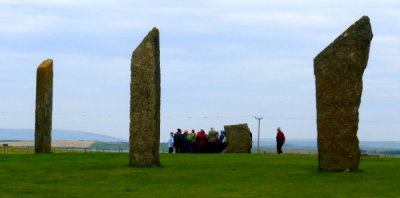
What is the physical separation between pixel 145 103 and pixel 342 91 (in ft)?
19.3

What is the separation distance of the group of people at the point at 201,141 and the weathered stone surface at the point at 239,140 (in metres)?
0.65

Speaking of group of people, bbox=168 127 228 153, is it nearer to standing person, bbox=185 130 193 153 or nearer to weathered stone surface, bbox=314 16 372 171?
standing person, bbox=185 130 193 153

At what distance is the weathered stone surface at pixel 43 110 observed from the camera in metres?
34.7

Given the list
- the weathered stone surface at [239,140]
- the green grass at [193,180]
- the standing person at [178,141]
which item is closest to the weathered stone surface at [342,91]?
the green grass at [193,180]

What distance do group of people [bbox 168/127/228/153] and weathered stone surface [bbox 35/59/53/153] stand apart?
715cm

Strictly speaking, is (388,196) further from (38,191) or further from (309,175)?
(38,191)

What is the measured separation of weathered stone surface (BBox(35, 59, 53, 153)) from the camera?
3469 centimetres

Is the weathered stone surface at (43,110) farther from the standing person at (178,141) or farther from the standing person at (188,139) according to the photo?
the standing person at (188,139)

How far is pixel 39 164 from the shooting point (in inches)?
1022

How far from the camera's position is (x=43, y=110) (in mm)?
34625

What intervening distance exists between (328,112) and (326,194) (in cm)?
499

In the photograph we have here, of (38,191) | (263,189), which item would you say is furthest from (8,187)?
(263,189)

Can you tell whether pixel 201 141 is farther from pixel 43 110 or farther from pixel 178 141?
pixel 43 110

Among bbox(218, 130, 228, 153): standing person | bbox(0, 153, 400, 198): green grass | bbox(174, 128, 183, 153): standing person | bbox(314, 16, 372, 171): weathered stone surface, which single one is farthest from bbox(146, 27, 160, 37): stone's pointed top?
bbox(174, 128, 183, 153): standing person
